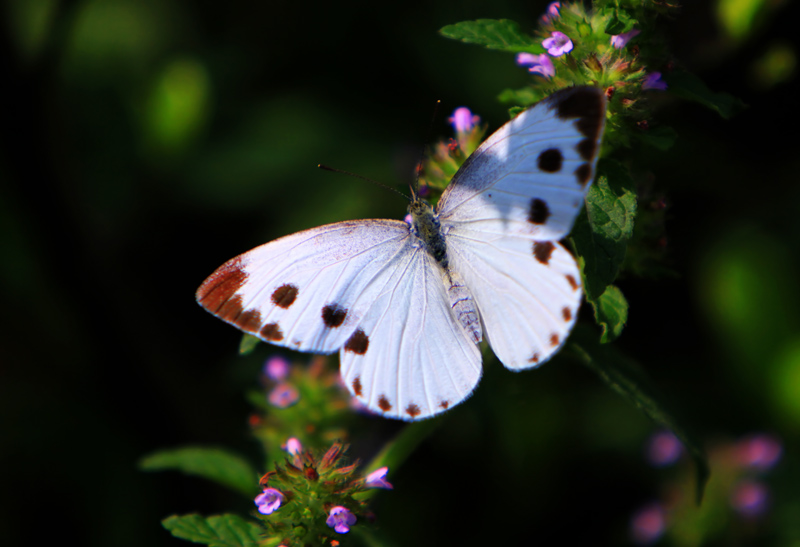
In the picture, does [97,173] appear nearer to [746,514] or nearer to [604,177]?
[604,177]

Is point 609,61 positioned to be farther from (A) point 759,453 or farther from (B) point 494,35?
(A) point 759,453

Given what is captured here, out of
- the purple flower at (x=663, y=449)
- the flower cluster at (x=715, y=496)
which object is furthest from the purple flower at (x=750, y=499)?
the purple flower at (x=663, y=449)

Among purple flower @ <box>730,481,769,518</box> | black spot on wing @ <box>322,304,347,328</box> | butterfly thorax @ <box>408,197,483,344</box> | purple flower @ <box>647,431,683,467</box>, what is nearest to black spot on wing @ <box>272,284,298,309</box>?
black spot on wing @ <box>322,304,347,328</box>

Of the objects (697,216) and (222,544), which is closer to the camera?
(222,544)

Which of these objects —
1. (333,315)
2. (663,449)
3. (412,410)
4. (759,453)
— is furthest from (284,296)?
(759,453)

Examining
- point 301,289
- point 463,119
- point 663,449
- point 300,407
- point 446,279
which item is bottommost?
point 663,449

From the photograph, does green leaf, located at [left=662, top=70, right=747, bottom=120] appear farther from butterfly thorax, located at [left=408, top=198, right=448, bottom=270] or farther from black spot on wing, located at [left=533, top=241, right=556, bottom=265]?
butterfly thorax, located at [left=408, top=198, right=448, bottom=270]

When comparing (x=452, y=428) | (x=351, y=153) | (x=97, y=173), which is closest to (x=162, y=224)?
(x=97, y=173)
